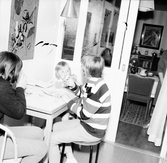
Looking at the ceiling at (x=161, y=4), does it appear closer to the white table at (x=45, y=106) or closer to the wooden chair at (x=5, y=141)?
the white table at (x=45, y=106)

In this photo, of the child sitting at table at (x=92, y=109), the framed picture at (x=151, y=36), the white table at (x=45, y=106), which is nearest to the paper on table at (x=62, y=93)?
the white table at (x=45, y=106)

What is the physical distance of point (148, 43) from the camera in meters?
7.50

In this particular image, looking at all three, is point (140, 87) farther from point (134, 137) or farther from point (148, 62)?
point (148, 62)

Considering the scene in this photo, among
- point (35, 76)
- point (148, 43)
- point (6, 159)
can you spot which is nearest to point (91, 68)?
point (6, 159)

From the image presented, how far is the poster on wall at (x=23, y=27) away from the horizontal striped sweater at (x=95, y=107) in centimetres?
91

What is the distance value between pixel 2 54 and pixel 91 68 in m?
0.72

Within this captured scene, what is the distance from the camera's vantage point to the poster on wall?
2.31m

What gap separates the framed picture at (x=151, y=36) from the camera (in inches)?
291

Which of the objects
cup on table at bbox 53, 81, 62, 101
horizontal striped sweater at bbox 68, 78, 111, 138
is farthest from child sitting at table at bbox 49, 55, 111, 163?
cup on table at bbox 53, 81, 62, 101

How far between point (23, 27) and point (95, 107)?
A: 3.90 ft

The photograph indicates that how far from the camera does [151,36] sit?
24.4 feet

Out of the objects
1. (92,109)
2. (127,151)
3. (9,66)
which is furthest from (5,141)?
(127,151)

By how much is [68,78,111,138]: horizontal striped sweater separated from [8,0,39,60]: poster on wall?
0.91m

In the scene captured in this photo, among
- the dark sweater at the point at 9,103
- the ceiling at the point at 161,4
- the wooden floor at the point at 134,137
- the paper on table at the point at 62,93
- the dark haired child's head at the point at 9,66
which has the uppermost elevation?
the ceiling at the point at 161,4
